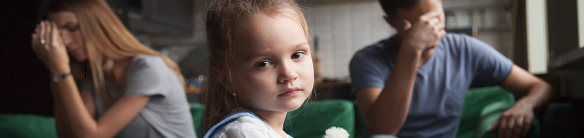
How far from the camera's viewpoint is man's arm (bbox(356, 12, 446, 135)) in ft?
1.63

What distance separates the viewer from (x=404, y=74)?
0.50 m

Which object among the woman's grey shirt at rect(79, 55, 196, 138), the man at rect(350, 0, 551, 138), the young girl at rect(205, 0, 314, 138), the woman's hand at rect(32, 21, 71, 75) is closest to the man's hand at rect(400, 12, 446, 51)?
the man at rect(350, 0, 551, 138)

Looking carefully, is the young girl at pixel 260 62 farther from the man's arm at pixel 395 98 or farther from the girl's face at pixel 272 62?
the man's arm at pixel 395 98

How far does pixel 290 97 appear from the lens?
267mm

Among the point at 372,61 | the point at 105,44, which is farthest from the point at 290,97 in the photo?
the point at 105,44

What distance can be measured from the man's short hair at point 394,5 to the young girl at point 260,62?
0.86 ft

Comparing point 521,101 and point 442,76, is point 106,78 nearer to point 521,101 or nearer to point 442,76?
point 442,76

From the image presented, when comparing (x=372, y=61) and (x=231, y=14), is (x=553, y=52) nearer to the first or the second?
(x=372, y=61)

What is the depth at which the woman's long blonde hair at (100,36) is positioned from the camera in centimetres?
70

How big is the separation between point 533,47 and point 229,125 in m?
0.50

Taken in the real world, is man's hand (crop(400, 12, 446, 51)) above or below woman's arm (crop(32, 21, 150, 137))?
above

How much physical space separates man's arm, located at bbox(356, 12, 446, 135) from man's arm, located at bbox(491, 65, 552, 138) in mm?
131

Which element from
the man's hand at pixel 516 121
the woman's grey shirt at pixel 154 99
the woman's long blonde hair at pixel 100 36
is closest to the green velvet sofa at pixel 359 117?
the man's hand at pixel 516 121

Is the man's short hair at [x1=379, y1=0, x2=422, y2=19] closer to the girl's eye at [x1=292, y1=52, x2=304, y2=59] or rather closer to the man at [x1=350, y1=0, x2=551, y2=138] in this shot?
the man at [x1=350, y1=0, x2=551, y2=138]
